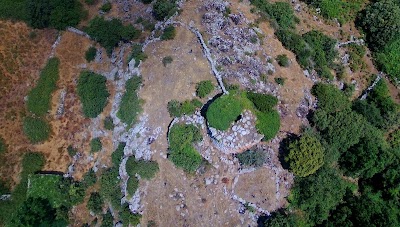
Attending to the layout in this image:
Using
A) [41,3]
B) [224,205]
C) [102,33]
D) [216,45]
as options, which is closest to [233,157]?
[224,205]

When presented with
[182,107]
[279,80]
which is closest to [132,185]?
[182,107]

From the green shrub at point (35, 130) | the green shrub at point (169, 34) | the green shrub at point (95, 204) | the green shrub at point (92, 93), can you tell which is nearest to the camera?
the green shrub at point (95, 204)

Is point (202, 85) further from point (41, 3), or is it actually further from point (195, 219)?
point (41, 3)

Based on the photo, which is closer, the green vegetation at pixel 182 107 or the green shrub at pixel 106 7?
the green vegetation at pixel 182 107

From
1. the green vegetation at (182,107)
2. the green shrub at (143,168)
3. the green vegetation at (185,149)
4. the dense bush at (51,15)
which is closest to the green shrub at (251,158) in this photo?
the green vegetation at (185,149)

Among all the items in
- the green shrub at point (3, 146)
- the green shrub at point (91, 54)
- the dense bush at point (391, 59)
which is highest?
the dense bush at point (391, 59)

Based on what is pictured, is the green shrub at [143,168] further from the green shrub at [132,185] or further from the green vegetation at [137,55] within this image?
the green vegetation at [137,55]

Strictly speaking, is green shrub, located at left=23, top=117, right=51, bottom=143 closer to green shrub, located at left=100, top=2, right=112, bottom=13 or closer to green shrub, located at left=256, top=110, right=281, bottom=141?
green shrub, located at left=100, top=2, right=112, bottom=13
